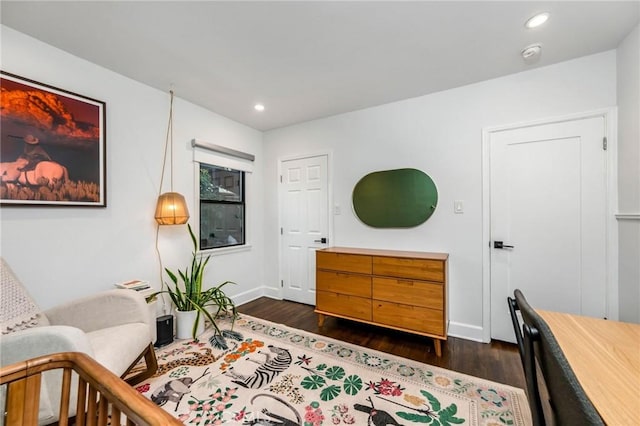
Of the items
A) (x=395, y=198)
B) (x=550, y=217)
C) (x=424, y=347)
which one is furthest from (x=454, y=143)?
(x=424, y=347)

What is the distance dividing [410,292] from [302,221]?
1.74 m

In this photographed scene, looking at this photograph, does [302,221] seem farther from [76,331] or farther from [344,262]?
[76,331]

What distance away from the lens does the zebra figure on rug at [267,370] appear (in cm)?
184

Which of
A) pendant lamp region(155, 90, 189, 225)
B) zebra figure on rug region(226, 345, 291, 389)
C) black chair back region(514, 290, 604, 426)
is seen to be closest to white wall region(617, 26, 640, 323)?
black chair back region(514, 290, 604, 426)

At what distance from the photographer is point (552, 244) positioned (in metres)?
2.24

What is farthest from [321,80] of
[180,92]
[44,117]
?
[44,117]

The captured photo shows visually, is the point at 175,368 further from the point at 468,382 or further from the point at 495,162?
the point at 495,162

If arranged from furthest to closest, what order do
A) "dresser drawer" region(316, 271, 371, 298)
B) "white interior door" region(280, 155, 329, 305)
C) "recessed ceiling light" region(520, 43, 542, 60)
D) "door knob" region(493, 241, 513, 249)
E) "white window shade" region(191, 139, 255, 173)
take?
"white interior door" region(280, 155, 329, 305)
"white window shade" region(191, 139, 255, 173)
"dresser drawer" region(316, 271, 371, 298)
"door knob" region(493, 241, 513, 249)
"recessed ceiling light" region(520, 43, 542, 60)

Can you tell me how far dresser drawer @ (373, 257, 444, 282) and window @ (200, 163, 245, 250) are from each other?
2.01 meters

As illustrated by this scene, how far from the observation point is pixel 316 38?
1864mm

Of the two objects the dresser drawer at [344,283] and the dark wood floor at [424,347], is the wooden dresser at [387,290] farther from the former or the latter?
the dark wood floor at [424,347]

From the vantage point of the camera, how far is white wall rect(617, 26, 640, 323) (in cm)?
178

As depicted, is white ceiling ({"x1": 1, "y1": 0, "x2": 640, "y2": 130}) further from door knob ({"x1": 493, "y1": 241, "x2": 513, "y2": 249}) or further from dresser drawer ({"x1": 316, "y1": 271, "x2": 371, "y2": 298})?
dresser drawer ({"x1": 316, "y1": 271, "x2": 371, "y2": 298})

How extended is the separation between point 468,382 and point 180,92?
365 cm
